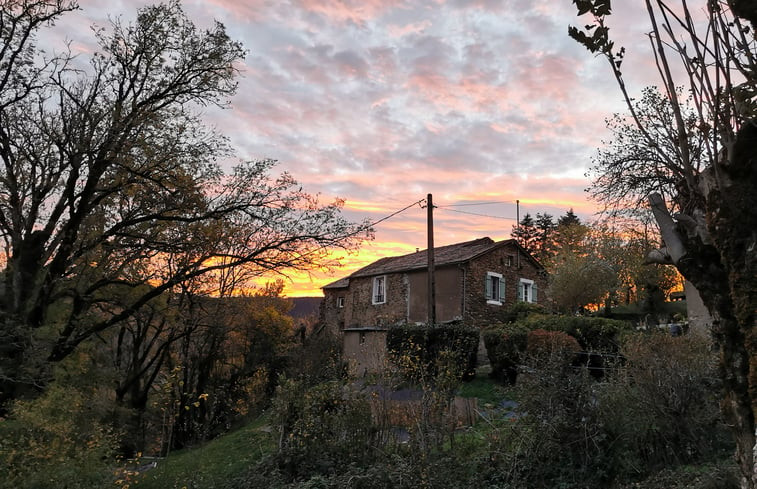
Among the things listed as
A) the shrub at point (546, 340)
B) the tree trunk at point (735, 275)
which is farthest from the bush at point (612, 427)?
the shrub at point (546, 340)

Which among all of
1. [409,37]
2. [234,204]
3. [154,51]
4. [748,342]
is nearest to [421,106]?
[409,37]

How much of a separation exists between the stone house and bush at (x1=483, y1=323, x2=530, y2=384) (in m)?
7.69

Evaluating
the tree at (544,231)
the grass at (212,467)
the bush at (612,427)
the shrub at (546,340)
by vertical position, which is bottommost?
the grass at (212,467)

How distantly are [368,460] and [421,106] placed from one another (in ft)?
24.7

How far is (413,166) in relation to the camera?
14.4 metres

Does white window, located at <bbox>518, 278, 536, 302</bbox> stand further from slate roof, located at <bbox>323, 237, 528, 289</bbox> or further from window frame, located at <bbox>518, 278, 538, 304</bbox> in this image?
slate roof, located at <bbox>323, 237, 528, 289</bbox>

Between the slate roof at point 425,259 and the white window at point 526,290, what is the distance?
237 cm

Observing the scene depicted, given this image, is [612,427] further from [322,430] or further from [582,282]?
[582,282]

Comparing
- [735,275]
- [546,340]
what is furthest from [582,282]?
[735,275]

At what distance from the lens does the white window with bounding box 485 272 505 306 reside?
1036 inches

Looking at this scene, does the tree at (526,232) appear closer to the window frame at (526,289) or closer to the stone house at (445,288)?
the stone house at (445,288)

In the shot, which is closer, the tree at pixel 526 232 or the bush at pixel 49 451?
the bush at pixel 49 451

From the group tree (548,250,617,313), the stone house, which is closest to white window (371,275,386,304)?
the stone house

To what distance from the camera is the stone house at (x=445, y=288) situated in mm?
25219
